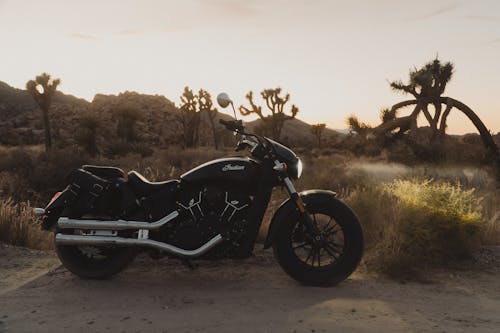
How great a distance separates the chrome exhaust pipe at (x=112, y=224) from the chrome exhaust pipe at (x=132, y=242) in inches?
4.1

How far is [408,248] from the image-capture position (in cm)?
602

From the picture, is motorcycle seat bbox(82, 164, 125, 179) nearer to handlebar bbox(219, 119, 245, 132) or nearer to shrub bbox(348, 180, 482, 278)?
handlebar bbox(219, 119, 245, 132)

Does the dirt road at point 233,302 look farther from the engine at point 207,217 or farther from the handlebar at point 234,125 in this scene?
the handlebar at point 234,125

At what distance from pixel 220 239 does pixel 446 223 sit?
3046mm

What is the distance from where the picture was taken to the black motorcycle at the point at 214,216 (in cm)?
499

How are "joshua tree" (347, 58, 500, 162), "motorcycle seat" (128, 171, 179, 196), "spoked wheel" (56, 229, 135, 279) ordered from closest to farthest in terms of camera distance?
"motorcycle seat" (128, 171, 179, 196)
"spoked wheel" (56, 229, 135, 279)
"joshua tree" (347, 58, 500, 162)

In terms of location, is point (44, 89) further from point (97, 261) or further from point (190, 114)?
point (97, 261)

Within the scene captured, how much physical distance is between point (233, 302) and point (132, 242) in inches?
47.6

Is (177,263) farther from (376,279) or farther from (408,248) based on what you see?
(408,248)

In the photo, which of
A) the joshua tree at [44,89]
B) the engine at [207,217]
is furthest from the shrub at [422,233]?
the joshua tree at [44,89]

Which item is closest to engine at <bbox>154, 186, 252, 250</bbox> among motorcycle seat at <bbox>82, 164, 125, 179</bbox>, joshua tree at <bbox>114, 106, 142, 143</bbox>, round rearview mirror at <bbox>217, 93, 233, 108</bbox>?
motorcycle seat at <bbox>82, 164, 125, 179</bbox>

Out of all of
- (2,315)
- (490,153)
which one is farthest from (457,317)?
(490,153)

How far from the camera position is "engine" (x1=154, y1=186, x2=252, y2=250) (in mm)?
5000

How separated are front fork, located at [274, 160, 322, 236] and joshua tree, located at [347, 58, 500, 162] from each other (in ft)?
52.6
